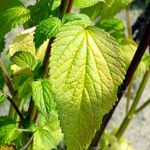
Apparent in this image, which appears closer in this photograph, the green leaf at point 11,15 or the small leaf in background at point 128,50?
the green leaf at point 11,15

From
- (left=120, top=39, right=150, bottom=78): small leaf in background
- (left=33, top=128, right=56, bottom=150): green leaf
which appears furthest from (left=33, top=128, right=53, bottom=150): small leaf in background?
(left=120, top=39, right=150, bottom=78): small leaf in background

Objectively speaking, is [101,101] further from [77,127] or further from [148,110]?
[148,110]

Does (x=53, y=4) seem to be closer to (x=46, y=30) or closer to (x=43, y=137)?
(x=46, y=30)

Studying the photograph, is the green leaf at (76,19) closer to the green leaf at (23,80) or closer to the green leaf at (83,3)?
the green leaf at (83,3)

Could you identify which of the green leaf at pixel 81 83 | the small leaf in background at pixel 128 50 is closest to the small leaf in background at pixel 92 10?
the small leaf in background at pixel 128 50

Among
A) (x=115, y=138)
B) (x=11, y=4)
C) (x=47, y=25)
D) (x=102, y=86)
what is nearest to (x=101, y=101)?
(x=102, y=86)

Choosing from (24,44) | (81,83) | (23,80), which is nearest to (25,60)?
(23,80)
